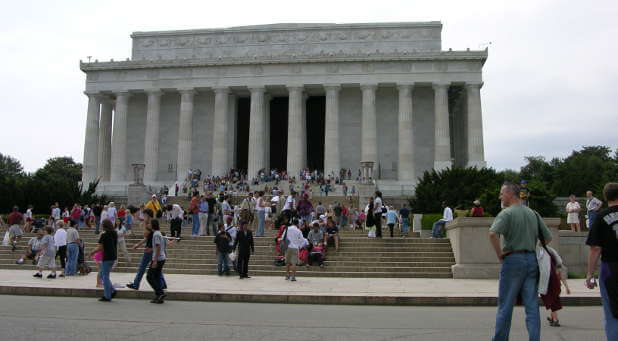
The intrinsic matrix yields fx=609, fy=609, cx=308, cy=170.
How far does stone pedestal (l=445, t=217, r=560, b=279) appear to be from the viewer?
20.1m

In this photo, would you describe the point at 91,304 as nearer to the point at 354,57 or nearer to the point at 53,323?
the point at 53,323

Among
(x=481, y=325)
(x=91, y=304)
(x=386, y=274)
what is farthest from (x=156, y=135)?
(x=481, y=325)

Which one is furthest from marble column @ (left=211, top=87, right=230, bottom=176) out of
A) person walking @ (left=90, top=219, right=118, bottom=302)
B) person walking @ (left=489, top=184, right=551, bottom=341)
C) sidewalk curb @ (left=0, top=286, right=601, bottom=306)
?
person walking @ (left=489, top=184, right=551, bottom=341)

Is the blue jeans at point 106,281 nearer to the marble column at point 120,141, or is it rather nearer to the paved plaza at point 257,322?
the paved plaza at point 257,322

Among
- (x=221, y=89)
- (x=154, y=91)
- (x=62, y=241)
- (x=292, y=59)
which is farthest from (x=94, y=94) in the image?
(x=62, y=241)

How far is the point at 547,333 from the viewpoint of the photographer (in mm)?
10086

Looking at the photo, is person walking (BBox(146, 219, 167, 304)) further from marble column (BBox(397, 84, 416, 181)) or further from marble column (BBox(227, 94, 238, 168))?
marble column (BBox(227, 94, 238, 168))

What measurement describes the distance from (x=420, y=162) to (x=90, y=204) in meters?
31.0

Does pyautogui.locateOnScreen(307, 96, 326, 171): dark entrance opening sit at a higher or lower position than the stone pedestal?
higher

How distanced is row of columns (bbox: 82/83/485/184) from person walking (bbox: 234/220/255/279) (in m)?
36.3

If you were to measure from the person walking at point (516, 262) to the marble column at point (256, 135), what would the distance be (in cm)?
4922

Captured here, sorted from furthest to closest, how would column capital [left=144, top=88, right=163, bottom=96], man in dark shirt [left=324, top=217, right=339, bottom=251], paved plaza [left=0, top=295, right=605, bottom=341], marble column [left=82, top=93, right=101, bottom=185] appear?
1. column capital [left=144, top=88, right=163, bottom=96]
2. marble column [left=82, top=93, right=101, bottom=185]
3. man in dark shirt [left=324, top=217, right=339, bottom=251]
4. paved plaza [left=0, top=295, right=605, bottom=341]

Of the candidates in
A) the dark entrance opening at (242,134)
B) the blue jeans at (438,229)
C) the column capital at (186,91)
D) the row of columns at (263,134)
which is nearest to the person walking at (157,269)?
the blue jeans at (438,229)

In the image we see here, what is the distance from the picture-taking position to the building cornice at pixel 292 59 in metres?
56.2
